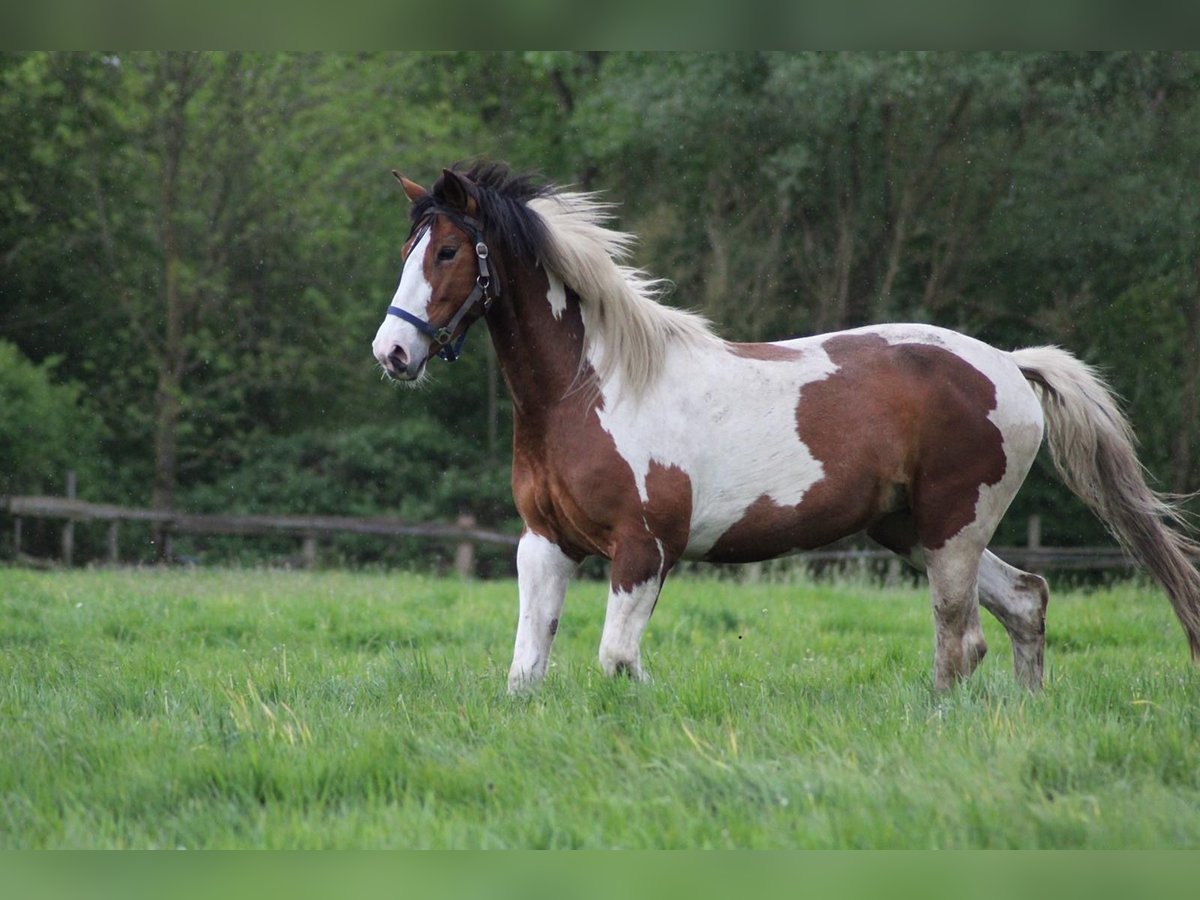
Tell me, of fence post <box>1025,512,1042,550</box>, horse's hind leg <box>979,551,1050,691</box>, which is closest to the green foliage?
fence post <box>1025,512,1042,550</box>

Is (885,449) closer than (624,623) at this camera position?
No

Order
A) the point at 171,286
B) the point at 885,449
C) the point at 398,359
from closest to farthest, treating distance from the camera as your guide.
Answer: the point at 398,359 < the point at 885,449 < the point at 171,286

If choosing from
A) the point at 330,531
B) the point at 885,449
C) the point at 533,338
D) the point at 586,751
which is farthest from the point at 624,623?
the point at 330,531

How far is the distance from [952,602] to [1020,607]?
532 mm

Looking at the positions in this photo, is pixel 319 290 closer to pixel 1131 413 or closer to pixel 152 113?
pixel 152 113

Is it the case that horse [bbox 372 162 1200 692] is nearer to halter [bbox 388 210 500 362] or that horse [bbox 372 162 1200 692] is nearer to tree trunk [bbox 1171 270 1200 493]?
halter [bbox 388 210 500 362]

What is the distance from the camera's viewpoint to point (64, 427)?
66.1 feet

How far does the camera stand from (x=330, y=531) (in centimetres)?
1873

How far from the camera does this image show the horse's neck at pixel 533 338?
552 centimetres

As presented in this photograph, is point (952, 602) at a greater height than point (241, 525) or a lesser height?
greater

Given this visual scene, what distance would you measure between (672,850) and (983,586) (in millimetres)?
3297

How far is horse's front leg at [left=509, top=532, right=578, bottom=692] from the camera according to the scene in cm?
548

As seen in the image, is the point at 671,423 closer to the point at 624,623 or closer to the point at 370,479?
the point at 624,623

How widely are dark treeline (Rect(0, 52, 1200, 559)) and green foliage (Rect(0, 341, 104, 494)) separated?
54 millimetres
